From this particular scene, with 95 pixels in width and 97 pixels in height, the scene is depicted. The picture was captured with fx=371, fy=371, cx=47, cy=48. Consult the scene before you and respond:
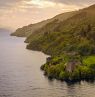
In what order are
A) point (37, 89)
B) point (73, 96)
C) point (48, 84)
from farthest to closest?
point (48, 84)
point (37, 89)
point (73, 96)

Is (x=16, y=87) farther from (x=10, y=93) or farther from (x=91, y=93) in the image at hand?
(x=91, y=93)

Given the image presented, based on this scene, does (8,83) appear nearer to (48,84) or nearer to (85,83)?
(48,84)

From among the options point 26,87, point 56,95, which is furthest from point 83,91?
point 26,87

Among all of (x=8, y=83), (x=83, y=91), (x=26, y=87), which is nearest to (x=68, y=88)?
(x=83, y=91)

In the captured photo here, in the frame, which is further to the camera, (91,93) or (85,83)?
(85,83)

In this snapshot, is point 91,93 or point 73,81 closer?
point 91,93

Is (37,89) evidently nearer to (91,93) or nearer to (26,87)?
(26,87)

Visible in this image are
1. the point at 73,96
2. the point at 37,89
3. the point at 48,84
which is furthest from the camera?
the point at 48,84
